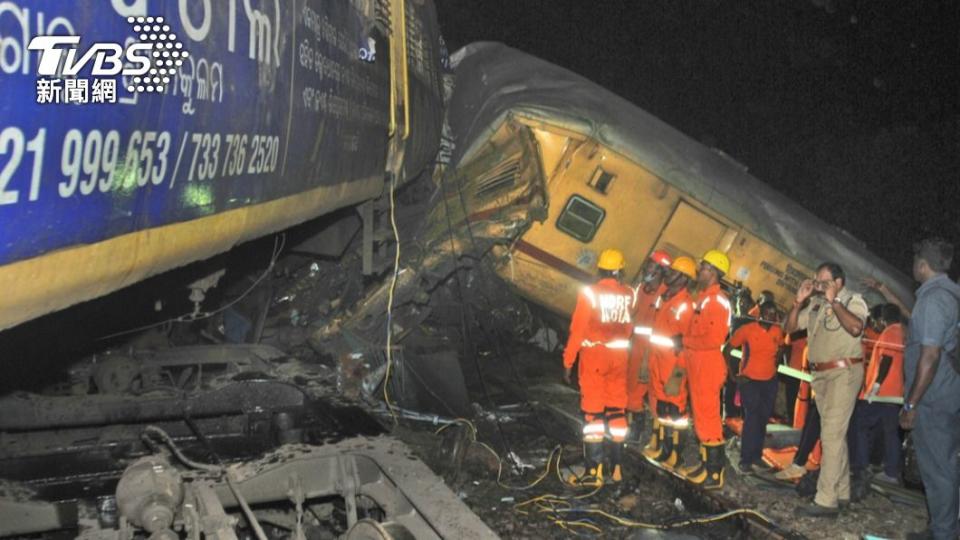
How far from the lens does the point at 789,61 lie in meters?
22.9

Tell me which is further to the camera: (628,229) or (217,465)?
(628,229)

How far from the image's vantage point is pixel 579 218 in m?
8.66

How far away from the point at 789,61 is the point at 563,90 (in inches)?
634

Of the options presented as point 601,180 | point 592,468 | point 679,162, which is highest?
point 679,162

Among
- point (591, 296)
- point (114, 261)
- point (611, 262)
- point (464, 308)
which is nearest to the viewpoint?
point (114, 261)

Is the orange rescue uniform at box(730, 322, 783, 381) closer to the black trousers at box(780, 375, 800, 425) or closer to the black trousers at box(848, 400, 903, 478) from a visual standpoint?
the black trousers at box(848, 400, 903, 478)

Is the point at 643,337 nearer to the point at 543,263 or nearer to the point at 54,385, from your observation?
the point at 543,263

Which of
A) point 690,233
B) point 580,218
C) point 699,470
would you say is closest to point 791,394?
point 690,233

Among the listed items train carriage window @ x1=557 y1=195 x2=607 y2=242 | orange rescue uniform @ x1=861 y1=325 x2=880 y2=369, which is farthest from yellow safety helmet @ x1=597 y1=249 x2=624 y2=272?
orange rescue uniform @ x1=861 y1=325 x2=880 y2=369

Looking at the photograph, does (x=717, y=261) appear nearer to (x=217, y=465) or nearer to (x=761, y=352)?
(x=761, y=352)

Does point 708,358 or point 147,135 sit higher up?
point 147,135

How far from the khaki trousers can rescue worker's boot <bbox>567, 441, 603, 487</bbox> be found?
1.62 metres

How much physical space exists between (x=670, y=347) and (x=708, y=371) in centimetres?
43

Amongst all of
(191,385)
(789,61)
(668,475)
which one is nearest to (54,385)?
(191,385)
